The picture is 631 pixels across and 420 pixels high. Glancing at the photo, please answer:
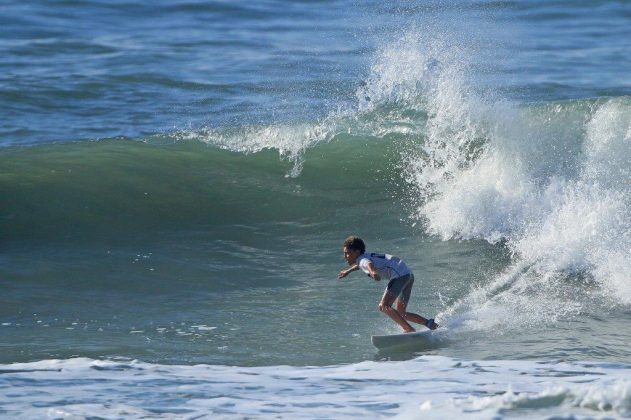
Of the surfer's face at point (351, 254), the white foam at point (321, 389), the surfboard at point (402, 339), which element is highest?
the surfer's face at point (351, 254)

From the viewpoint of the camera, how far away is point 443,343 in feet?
30.7

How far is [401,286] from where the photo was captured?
31.7 ft

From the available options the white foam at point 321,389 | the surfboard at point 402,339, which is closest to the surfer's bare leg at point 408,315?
the surfboard at point 402,339

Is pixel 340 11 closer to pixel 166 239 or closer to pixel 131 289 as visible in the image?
pixel 166 239

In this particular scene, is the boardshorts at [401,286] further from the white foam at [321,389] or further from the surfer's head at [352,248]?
the white foam at [321,389]

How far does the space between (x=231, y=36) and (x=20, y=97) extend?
23.0ft

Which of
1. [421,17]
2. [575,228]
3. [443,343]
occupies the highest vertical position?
[421,17]

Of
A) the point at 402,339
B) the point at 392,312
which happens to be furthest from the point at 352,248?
the point at 402,339

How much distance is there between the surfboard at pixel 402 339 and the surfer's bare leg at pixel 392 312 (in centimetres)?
16

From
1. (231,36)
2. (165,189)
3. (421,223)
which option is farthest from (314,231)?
(231,36)

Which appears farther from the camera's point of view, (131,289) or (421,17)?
(421,17)

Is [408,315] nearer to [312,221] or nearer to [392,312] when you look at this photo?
[392,312]

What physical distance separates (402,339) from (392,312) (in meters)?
0.35

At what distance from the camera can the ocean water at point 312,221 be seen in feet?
26.7
